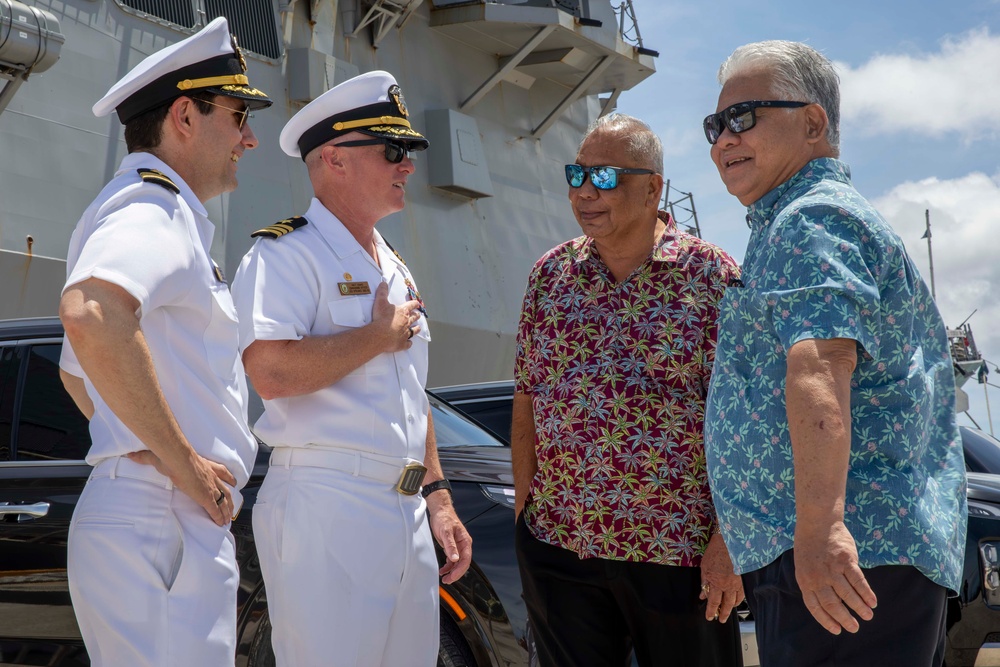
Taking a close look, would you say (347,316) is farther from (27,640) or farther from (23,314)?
(23,314)

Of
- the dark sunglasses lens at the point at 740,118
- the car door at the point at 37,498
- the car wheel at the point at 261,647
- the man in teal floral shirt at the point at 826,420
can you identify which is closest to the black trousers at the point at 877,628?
the man in teal floral shirt at the point at 826,420

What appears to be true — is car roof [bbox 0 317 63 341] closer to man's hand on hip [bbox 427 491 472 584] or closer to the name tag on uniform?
the name tag on uniform

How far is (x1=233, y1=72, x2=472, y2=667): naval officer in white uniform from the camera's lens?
2.56 metres

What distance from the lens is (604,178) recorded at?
308cm

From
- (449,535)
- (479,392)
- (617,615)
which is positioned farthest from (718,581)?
(479,392)

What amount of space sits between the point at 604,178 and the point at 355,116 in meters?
0.75

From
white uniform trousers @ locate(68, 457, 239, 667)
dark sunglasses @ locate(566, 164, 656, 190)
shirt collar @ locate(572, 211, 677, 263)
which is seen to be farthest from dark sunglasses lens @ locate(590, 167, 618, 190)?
white uniform trousers @ locate(68, 457, 239, 667)

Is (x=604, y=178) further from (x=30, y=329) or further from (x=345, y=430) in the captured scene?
(x=30, y=329)

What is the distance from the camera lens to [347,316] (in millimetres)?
2807

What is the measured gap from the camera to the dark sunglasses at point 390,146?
9.78 feet

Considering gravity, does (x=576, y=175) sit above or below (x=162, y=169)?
above

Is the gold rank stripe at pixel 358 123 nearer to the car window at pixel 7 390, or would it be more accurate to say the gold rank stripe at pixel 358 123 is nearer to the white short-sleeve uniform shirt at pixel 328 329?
the white short-sleeve uniform shirt at pixel 328 329

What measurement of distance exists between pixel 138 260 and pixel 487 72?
15.6 meters

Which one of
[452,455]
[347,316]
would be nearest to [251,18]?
[452,455]
